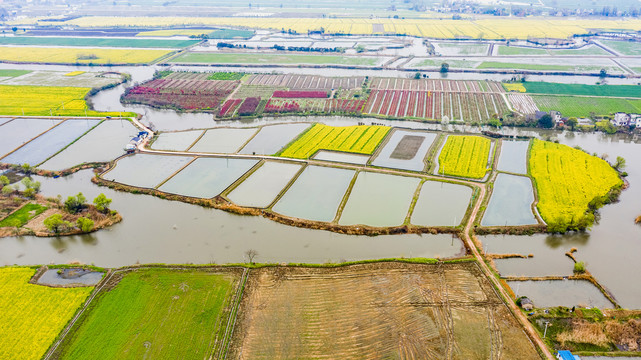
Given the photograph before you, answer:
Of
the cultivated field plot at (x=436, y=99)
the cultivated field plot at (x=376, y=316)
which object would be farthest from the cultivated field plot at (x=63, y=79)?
the cultivated field plot at (x=376, y=316)

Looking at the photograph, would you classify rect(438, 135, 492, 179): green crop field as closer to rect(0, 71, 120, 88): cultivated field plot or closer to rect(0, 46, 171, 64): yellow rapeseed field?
rect(0, 71, 120, 88): cultivated field plot

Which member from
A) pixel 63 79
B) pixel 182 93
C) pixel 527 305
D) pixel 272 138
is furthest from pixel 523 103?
pixel 63 79

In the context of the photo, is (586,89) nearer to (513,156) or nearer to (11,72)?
(513,156)

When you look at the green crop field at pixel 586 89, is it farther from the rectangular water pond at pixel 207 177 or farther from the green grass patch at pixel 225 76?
the rectangular water pond at pixel 207 177

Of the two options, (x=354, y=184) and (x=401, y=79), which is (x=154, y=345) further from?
(x=401, y=79)

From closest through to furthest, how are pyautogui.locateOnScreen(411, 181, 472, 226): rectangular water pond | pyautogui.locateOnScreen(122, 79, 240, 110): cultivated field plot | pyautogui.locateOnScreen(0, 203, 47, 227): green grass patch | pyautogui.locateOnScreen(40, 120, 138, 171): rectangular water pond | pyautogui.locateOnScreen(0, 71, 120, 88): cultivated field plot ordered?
pyautogui.locateOnScreen(0, 203, 47, 227): green grass patch
pyautogui.locateOnScreen(411, 181, 472, 226): rectangular water pond
pyautogui.locateOnScreen(40, 120, 138, 171): rectangular water pond
pyautogui.locateOnScreen(122, 79, 240, 110): cultivated field plot
pyautogui.locateOnScreen(0, 71, 120, 88): cultivated field plot

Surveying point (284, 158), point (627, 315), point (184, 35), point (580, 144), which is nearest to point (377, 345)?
point (627, 315)

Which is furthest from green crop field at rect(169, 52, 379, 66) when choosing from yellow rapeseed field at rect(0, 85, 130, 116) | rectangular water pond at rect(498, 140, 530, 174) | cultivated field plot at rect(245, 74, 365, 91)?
rectangular water pond at rect(498, 140, 530, 174)
